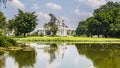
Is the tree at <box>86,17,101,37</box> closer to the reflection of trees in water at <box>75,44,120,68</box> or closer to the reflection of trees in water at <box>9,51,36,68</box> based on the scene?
the reflection of trees in water at <box>75,44,120,68</box>

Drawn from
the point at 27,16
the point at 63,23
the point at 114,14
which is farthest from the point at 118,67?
the point at 63,23

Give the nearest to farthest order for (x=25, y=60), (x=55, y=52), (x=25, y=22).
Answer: (x=25, y=60) → (x=55, y=52) → (x=25, y=22)

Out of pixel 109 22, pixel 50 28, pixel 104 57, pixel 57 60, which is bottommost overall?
pixel 104 57

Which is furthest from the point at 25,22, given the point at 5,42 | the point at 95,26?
the point at 5,42

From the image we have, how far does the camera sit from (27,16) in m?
118

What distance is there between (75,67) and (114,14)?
10948 cm

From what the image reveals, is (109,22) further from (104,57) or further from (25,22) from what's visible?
(104,57)

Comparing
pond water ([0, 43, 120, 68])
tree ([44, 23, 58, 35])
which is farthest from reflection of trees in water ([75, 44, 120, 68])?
tree ([44, 23, 58, 35])

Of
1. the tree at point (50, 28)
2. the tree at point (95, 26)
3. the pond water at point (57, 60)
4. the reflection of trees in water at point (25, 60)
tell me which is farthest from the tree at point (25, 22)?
the reflection of trees in water at point (25, 60)

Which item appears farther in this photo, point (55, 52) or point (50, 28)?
point (50, 28)

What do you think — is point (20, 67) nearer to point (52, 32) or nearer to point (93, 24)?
point (93, 24)

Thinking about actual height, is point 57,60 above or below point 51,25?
below

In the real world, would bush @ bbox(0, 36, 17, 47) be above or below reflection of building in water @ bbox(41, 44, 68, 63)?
above

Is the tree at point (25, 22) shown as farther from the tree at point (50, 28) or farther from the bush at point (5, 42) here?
the bush at point (5, 42)
